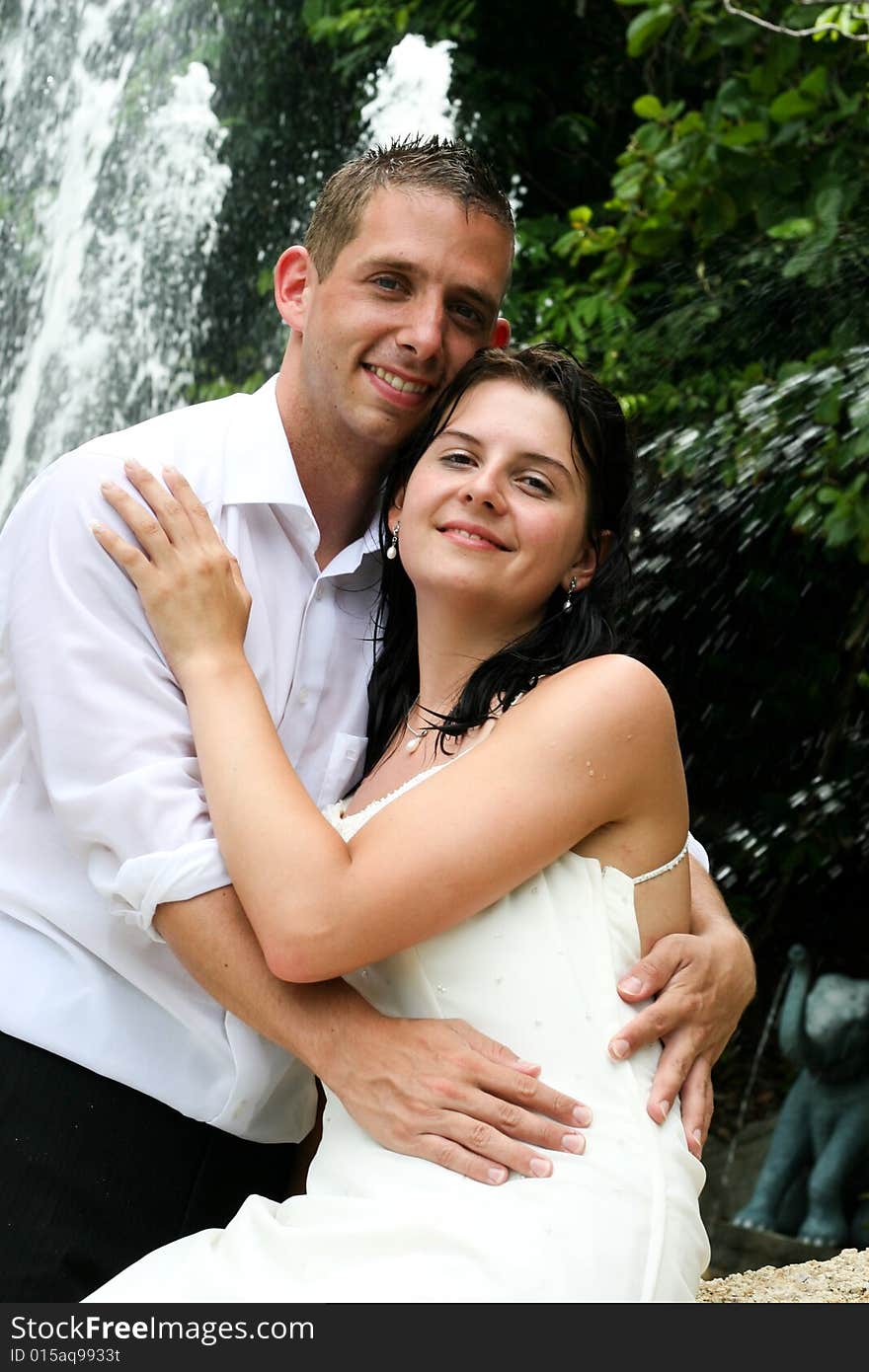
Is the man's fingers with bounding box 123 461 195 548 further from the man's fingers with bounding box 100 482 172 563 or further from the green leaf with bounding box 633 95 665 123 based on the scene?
the green leaf with bounding box 633 95 665 123

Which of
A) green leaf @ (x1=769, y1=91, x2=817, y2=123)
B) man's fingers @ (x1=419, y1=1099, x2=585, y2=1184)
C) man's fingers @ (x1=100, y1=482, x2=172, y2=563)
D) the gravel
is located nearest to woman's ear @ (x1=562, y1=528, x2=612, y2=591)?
man's fingers @ (x1=100, y1=482, x2=172, y2=563)

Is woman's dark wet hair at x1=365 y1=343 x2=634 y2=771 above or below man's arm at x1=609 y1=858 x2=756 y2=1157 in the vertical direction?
above

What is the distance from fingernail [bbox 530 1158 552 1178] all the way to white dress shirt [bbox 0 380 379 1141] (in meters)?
0.45

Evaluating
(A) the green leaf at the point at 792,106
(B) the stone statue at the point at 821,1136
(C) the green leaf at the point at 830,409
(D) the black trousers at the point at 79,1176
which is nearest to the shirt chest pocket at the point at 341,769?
(D) the black trousers at the point at 79,1176

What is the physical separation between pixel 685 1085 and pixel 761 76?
4032 mm

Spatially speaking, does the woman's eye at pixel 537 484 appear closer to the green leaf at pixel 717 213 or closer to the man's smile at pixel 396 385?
the man's smile at pixel 396 385

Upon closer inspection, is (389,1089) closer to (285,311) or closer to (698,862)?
(698,862)

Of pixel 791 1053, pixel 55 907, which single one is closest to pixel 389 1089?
pixel 55 907

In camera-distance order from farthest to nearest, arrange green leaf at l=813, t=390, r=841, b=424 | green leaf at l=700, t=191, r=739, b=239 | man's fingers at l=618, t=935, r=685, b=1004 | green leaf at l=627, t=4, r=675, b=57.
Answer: green leaf at l=700, t=191, r=739, b=239 → green leaf at l=627, t=4, r=675, b=57 → green leaf at l=813, t=390, r=841, b=424 → man's fingers at l=618, t=935, r=685, b=1004

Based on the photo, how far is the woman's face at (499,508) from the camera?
2264 mm

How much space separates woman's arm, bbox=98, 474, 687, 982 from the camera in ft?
6.35

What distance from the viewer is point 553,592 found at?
2.39 m

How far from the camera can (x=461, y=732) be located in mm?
2264

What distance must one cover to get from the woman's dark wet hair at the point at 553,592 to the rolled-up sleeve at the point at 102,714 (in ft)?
1.39
